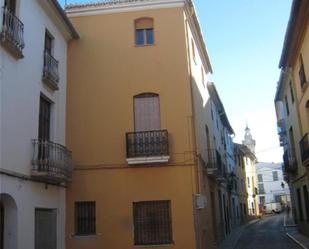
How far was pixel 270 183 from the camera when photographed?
278ft

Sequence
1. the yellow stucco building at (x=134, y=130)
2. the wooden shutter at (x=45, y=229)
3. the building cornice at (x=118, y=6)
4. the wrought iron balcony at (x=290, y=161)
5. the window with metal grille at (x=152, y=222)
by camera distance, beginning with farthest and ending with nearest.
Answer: the wrought iron balcony at (x=290, y=161)
the building cornice at (x=118, y=6)
the yellow stucco building at (x=134, y=130)
the window with metal grille at (x=152, y=222)
the wooden shutter at (x=45, y=229)

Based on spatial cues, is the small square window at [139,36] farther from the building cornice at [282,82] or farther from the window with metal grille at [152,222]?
the building cornice at [282,82]

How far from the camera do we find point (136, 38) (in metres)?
17.2

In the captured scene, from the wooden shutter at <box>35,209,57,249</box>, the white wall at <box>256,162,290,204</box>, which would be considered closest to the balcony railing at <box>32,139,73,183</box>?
the wooden shutter at <box>35,209,57,249</box>

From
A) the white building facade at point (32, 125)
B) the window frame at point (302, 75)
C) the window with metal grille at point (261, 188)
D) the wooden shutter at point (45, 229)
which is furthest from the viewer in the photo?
the window with metal grille at point (261, 188)

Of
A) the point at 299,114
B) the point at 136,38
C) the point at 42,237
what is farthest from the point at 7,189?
the point at 299,114

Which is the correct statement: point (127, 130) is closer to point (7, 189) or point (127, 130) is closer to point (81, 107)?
point (81, 107)

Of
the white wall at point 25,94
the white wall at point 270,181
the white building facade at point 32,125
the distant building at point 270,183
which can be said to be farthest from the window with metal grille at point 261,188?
the white wall at point 25,94

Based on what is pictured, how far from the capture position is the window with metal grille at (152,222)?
15.6m

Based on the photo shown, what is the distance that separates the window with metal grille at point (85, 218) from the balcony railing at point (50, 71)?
411cm

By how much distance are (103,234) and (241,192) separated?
31.0 m

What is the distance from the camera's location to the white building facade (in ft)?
38.8

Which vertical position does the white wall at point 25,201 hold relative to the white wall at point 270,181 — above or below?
below

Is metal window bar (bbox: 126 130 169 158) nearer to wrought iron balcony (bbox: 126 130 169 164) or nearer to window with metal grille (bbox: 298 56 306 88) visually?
wrought iron balcony (bbox: 126 130 169 164)
